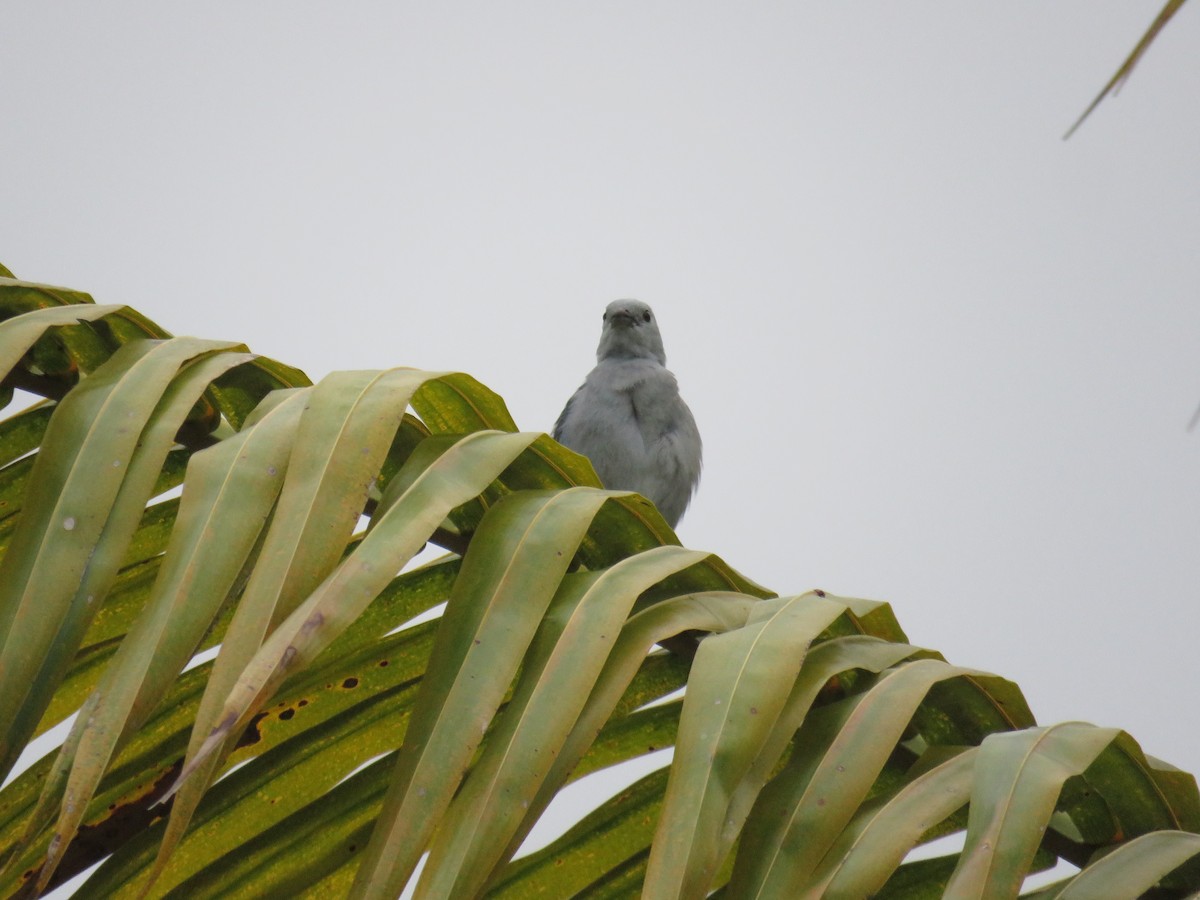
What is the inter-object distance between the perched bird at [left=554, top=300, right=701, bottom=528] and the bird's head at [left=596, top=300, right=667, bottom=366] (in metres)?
0.41

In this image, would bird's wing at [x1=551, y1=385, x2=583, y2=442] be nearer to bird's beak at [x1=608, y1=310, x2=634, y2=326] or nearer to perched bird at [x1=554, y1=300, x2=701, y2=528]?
perched bird at [x1=554, y1=300, x2=701, y2=528]

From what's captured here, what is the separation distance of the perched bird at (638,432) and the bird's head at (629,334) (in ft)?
1.33

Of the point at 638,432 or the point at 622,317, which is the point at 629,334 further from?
the point at 638,432

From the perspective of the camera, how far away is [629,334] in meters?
7.21

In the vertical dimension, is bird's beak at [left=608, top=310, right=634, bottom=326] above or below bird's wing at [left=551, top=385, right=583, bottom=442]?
above

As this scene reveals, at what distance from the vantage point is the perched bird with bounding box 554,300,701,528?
20.2 ft

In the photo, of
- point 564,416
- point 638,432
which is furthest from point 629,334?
point 638,432

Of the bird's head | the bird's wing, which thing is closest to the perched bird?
the bird's wing

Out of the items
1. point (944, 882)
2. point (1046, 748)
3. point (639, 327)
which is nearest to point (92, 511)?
point (1046, 748)

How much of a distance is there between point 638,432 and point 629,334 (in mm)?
1121

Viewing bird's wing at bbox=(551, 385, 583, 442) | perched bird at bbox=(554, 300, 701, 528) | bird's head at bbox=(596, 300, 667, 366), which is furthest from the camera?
Result: bird's head at bbox=(596, 300, 667, 366)

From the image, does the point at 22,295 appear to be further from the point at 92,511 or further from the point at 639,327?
the point at 639,327

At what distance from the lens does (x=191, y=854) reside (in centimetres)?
145

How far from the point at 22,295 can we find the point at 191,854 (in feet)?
2.29
